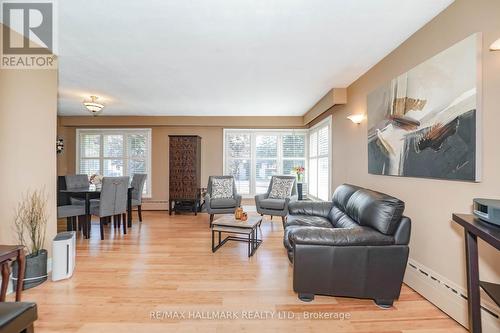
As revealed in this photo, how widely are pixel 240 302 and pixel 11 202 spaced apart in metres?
2.45

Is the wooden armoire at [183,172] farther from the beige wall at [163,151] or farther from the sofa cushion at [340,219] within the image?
the sofa cushion at [340,219]

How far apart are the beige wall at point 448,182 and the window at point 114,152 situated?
5588 mm

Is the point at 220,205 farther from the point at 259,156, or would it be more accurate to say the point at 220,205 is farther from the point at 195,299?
the point at 195,299

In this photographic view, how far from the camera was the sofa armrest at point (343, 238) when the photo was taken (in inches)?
78.0

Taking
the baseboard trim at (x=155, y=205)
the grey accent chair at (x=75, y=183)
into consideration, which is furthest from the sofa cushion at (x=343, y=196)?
the grey accent chair at (x=75, y=183)

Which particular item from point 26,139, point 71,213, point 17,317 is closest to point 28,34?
point 26,139

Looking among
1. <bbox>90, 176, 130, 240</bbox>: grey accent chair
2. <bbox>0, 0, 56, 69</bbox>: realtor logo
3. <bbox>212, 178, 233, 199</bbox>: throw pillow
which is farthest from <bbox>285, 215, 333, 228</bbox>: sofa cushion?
<bbox>0, 0, 56, 69</bbox>: realtor logo

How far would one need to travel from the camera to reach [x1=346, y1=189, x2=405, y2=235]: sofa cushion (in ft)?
6.61

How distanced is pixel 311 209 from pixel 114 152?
555 cm

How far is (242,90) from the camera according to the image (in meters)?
4.04

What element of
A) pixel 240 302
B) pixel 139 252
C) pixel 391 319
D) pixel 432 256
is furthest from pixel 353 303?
pixel 139 252

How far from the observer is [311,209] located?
11.6 ft

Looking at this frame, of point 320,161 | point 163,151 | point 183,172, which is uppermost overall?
point 163,151

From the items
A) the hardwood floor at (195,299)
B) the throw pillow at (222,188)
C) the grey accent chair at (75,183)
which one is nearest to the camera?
the hardwood floor at (195,299)
